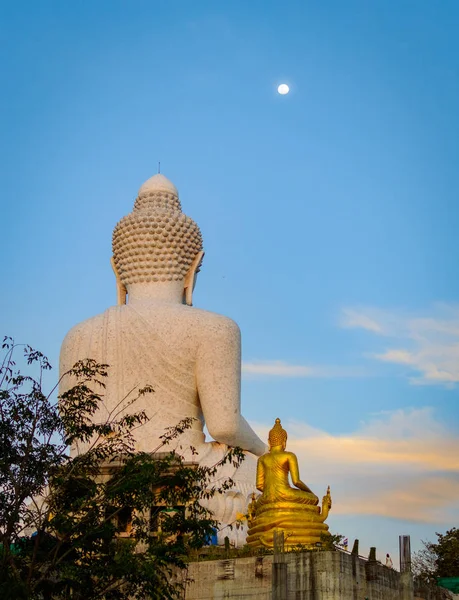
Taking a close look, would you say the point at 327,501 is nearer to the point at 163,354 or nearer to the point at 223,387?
the point at 223,387

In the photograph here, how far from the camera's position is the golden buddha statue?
51.3 feet

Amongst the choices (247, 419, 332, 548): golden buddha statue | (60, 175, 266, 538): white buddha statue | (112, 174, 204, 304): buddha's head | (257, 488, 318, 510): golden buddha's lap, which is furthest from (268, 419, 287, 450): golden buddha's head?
(112, 174, 204, 304): buddha's head

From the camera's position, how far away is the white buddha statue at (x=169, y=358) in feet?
66.2

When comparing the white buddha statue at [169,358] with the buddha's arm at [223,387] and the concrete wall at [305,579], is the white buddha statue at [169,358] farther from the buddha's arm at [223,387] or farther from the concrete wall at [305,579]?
the concrete wall at [305,579]

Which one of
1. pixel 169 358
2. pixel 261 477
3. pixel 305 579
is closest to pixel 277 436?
pixel 261 477

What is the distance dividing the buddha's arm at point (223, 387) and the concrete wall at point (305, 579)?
531 centimetres

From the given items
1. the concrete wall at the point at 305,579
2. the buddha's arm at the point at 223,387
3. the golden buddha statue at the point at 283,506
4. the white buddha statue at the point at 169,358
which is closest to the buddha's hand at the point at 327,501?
the golden buddha statue at the point at 283,506

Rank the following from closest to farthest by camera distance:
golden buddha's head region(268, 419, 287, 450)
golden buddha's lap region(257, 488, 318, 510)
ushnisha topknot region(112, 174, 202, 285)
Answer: golden buddha's lap region(257, 488, 318, 510), golden buddha's head region(268, 419, 287, 450), ushnisha topknot region(112, 174, 202, 285)

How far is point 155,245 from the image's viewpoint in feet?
72.2

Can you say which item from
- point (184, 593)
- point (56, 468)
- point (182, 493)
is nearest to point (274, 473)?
point (184, 593)

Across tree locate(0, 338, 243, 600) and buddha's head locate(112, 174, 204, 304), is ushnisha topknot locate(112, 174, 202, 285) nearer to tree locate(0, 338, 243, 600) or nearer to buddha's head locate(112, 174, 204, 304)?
buddha's head locate(112, 174, 204, 304)

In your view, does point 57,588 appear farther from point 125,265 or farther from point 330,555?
point 125,265

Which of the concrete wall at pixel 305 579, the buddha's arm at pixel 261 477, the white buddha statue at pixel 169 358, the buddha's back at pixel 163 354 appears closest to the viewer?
the concrete wall at pixel 305 579

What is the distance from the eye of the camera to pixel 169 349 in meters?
20.7
